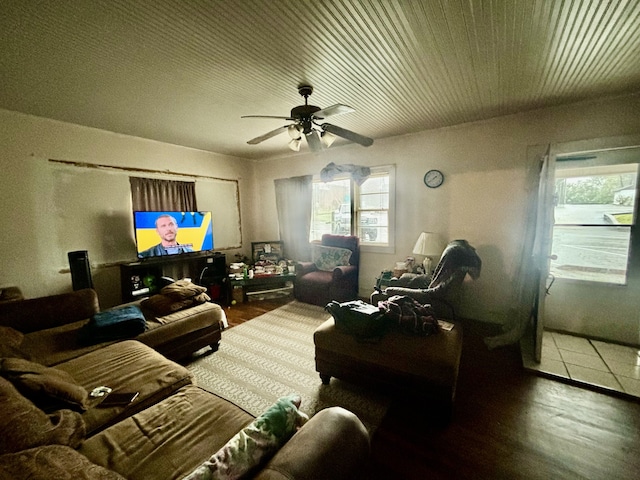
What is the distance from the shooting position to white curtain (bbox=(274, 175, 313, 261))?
4.68 metres

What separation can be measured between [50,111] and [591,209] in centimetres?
601

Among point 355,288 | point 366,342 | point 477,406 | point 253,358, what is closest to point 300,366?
point 253,358

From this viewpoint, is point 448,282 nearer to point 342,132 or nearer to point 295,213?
point 342,132

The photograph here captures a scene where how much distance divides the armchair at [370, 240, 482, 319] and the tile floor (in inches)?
32.6

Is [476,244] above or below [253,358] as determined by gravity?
above

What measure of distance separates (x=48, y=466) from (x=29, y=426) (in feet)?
1.00

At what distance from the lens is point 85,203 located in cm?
325

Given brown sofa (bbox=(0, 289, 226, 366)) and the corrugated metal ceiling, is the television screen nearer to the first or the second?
brown sofa (bbox=(0, 289, 226, 366))

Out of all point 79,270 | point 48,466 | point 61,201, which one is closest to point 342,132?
point 48,466

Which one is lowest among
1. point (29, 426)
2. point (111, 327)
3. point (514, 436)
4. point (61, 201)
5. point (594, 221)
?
point (514, 436)

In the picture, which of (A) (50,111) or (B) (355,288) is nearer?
(A) (50,111)

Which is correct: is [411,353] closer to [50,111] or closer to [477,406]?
[477,406]

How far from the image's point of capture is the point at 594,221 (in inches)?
110

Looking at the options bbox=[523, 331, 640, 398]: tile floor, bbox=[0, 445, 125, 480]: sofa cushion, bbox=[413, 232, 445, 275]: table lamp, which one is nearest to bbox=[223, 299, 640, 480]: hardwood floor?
bbox=[523, 331, 640, 398]: tile floor
